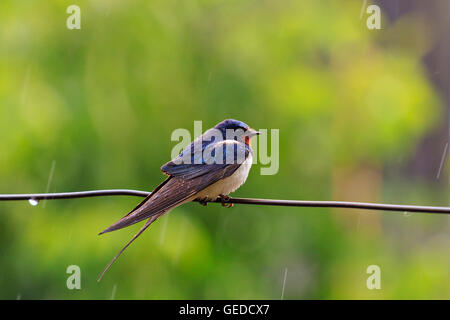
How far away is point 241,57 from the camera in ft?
26.0

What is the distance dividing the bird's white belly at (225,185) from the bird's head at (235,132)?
1.34 feet

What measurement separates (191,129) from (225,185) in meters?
2.14

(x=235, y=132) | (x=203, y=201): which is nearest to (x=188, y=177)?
(x=203, y=201)

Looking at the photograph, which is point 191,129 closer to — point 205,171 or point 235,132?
point 235,132

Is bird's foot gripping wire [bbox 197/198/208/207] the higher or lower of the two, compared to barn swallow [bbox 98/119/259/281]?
lower

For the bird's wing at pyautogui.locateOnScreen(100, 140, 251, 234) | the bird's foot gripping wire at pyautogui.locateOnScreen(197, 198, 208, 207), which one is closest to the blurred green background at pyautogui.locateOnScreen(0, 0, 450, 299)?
the bird's foot gripping wire at pyautogui.locateOnScreen(197, 198, 208, 207)

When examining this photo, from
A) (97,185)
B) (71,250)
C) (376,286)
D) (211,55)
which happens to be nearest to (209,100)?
(211,55)

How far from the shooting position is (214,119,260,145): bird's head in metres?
5.92

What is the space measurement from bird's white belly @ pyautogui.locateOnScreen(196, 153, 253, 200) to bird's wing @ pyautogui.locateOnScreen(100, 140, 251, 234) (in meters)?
0.06

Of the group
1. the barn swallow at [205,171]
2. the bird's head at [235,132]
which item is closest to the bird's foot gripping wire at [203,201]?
the barn swallow at [205,171]

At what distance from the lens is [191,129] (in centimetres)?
748

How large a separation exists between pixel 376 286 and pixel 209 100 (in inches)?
118

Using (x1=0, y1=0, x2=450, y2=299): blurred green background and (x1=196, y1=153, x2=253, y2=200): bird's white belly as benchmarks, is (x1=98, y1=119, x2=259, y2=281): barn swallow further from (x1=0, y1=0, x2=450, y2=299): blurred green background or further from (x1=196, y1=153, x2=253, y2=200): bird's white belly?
(x1=0, y1=0, x2=450, y2=299): blurred green background
